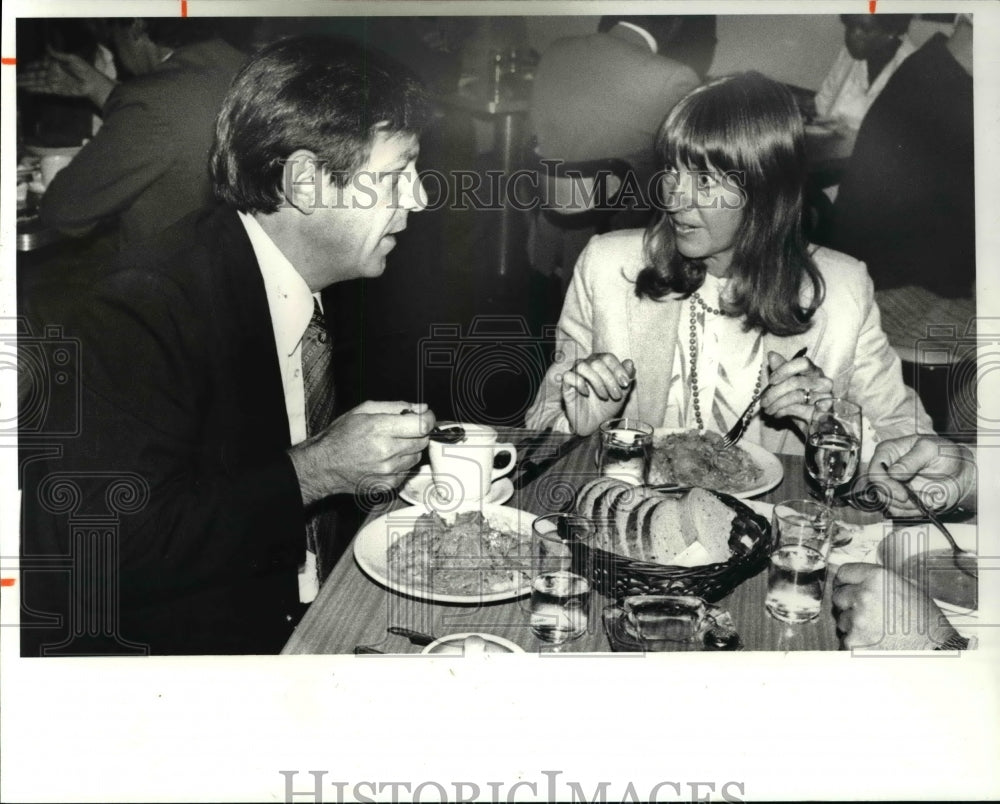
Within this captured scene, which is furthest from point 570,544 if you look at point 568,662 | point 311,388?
point 311,388

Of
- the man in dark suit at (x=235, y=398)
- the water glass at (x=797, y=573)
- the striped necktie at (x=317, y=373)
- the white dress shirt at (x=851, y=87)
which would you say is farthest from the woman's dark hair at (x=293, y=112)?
the water glass at (x=797, y=573)

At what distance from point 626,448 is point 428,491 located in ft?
1.14

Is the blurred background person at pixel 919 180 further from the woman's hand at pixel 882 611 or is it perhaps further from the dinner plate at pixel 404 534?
the dinner plate at pixel 404 534

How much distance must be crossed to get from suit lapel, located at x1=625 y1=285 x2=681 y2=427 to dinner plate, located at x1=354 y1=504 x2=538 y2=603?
16.3 inches

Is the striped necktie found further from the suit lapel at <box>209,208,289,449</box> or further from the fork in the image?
the fork

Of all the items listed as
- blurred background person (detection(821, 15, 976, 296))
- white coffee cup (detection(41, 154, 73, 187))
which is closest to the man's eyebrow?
white coffee cup (detection(41, 154, 73, 187))

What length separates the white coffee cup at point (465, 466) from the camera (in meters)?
1.51

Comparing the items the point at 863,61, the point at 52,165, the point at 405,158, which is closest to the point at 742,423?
the point at 863,61

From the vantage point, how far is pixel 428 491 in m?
1.56

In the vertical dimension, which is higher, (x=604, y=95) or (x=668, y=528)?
(x=604, y=95)

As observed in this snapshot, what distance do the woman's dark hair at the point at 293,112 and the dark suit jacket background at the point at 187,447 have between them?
0.08 m

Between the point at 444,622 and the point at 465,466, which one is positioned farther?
the point at 465,466

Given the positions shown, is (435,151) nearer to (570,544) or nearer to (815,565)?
(570,544)

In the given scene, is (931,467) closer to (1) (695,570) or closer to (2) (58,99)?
(1) (695,570)
